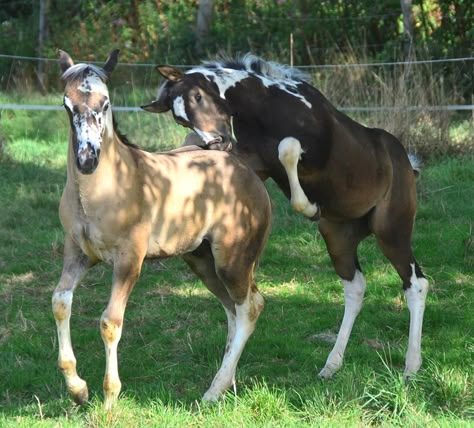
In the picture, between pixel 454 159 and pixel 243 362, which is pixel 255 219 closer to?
pixel 243 362

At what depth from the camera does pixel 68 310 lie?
5281 millimetres

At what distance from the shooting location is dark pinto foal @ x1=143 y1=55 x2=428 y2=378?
19.4ft

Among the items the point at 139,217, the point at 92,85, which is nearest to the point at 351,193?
the point at 139,217

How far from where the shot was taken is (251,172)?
595 centimetres

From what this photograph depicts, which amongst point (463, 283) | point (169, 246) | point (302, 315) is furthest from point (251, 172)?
point (463, 283)

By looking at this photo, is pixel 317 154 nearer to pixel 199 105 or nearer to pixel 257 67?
pixel 257 67

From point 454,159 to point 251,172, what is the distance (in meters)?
5.67

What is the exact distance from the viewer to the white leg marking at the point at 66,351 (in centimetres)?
526

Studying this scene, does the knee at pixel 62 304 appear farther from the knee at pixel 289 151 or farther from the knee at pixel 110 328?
the knee at pixel 289 151

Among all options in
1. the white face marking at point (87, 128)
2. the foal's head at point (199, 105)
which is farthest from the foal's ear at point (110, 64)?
the foal's head at point (199, 105)

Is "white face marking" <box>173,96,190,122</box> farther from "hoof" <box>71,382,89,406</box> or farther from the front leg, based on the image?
"hoof" <box>71,382,89,406</box>

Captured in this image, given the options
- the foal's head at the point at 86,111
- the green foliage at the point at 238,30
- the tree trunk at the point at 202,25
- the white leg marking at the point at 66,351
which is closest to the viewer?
the foal's head at the point at 86,111

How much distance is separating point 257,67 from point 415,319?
1.96 m

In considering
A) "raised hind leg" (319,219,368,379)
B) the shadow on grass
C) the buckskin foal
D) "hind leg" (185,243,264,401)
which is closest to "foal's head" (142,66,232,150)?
the buckskin foal
